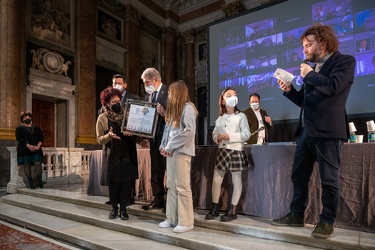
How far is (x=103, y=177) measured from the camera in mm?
3660

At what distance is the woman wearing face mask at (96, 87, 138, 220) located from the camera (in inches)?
140

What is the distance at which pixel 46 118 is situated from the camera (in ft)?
31.9

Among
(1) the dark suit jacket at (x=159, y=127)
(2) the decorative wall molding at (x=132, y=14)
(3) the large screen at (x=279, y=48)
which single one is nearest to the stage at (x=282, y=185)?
(1) the dark suit jacket at (x=159, y=127)

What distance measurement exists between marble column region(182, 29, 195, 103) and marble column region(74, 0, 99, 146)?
5.16m

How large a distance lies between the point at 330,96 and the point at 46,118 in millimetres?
9296

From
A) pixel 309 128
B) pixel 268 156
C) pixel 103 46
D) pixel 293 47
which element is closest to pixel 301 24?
pixel 293 47

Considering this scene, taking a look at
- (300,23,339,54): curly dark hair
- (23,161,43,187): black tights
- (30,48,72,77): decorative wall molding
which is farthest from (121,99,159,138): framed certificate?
(30,48,72,77): decorative wall molding

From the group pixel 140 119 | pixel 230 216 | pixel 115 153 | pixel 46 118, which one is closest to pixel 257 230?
pixel 230 216

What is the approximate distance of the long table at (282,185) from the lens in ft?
8.92

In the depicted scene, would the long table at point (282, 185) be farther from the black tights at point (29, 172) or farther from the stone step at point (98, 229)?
the black tights at point (29, 172)

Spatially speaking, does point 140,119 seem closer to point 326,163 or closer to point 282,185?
point 282,185

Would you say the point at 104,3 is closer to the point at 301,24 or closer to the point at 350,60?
the point at 301,24

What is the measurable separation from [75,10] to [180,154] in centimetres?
917

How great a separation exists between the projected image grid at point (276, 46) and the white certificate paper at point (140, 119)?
4749 millimetres
